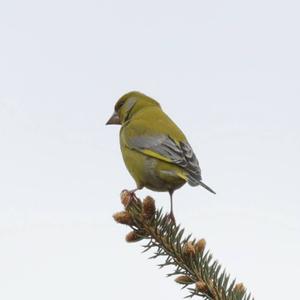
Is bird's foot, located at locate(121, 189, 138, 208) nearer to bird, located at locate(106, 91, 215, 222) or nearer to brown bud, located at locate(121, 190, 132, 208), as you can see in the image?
brown bud, located at locate(121, 190, 132, 208)

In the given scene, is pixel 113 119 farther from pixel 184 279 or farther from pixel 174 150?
pixel 184 279

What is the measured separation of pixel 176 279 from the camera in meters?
3.21

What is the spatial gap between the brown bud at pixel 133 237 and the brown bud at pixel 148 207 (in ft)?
0.41

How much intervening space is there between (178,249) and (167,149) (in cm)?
215

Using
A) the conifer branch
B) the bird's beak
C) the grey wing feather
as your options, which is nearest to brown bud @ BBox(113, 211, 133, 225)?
the conifer branch

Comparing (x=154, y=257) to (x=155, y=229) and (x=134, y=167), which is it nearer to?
(x=155, y=229)

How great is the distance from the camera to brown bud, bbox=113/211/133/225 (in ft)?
12.0

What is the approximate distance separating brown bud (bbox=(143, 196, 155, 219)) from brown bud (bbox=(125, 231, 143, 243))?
125 millimetres

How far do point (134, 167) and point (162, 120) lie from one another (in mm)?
733

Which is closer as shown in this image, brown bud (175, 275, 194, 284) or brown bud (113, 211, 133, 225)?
brown bud (175, 275, 194, 284)

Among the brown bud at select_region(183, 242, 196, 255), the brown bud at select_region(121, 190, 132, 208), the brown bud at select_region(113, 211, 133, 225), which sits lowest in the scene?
the brown bud at select_region(183, 242, 196, 255)

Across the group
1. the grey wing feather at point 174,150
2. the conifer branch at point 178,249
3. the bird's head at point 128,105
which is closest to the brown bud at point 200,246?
the conifer branch at point 178,249

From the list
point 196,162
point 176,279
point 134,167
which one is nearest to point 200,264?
point 176,279

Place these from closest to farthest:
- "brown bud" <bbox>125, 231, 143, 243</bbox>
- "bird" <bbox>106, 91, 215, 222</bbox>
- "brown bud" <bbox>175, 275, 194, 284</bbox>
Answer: "brown bud" <bbox>175, 275, 194, 284</bbox> < "brown bud" <bbox>125, 231, 143, 243</bbox> < "bird" <bbox>106, 91, 215, 222</bbox>
